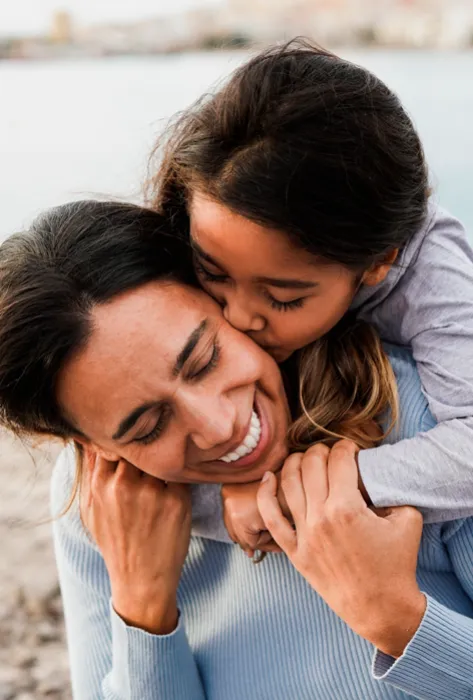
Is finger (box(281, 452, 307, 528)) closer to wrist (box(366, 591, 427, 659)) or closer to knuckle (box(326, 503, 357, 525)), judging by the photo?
knuckle (box(326, 503, 357, 525))

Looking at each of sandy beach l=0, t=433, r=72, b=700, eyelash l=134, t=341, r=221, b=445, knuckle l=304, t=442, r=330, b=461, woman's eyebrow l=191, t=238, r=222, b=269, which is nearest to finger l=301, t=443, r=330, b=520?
knuckle l=304, t=442, r=330, b=461

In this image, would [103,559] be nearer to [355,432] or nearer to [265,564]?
[265,564]

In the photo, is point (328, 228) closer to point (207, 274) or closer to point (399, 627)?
point (207, 274)

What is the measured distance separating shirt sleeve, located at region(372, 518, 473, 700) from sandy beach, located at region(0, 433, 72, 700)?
0.97m

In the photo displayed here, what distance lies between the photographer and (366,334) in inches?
51.1

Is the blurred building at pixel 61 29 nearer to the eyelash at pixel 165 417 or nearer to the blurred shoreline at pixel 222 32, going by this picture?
the blurred shoreline at pixel 222 32

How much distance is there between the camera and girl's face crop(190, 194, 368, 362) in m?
1.08

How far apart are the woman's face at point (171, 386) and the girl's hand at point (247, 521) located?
0.06 m

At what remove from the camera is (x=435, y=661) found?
3.39 feet

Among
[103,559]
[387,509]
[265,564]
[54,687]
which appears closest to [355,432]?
[387,509]

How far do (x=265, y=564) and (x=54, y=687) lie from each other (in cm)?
102

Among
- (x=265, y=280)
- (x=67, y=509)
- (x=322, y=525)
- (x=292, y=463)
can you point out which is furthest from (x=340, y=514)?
(x=67, y=509)

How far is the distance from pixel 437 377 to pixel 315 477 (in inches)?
9.8

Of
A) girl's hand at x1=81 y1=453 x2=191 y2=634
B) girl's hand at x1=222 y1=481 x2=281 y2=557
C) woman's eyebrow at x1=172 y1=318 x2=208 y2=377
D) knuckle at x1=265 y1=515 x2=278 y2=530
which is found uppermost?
woman's eyebrow at x1=172 y1=318 x2=208 y2=377
